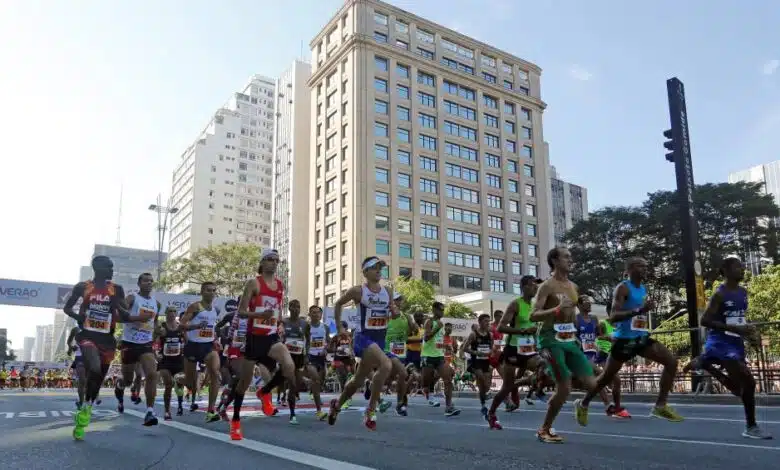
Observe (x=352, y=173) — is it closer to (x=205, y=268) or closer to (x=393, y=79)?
(x=393, y=79)

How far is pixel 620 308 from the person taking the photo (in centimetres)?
768

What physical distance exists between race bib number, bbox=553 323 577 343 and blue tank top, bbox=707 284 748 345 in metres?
1.51

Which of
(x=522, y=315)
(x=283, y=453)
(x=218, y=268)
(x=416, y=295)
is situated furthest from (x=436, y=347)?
(x=218, y=268)

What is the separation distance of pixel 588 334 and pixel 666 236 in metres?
46.3

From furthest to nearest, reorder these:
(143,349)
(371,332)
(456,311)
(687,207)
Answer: (456,311), (687,207), (143,349), (371,332)

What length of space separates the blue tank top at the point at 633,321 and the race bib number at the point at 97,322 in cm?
565

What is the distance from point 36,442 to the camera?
7.20 metres

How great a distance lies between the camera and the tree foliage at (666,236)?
52.3m

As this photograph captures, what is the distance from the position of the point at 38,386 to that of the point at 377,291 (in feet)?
163

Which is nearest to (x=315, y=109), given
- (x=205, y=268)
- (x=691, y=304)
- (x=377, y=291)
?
(x=205, y=268)

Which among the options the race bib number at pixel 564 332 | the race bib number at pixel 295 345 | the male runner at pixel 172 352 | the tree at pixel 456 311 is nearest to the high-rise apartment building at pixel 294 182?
the tree at pixel 456 311

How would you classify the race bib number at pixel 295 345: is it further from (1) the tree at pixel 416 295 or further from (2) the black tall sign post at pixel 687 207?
(1) the tree at pixel 416 295

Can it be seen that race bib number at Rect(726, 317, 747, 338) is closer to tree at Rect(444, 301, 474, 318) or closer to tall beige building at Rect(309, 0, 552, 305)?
tree at Rect(444, 301, 474, 318)

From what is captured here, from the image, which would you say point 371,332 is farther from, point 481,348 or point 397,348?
point 397,348
